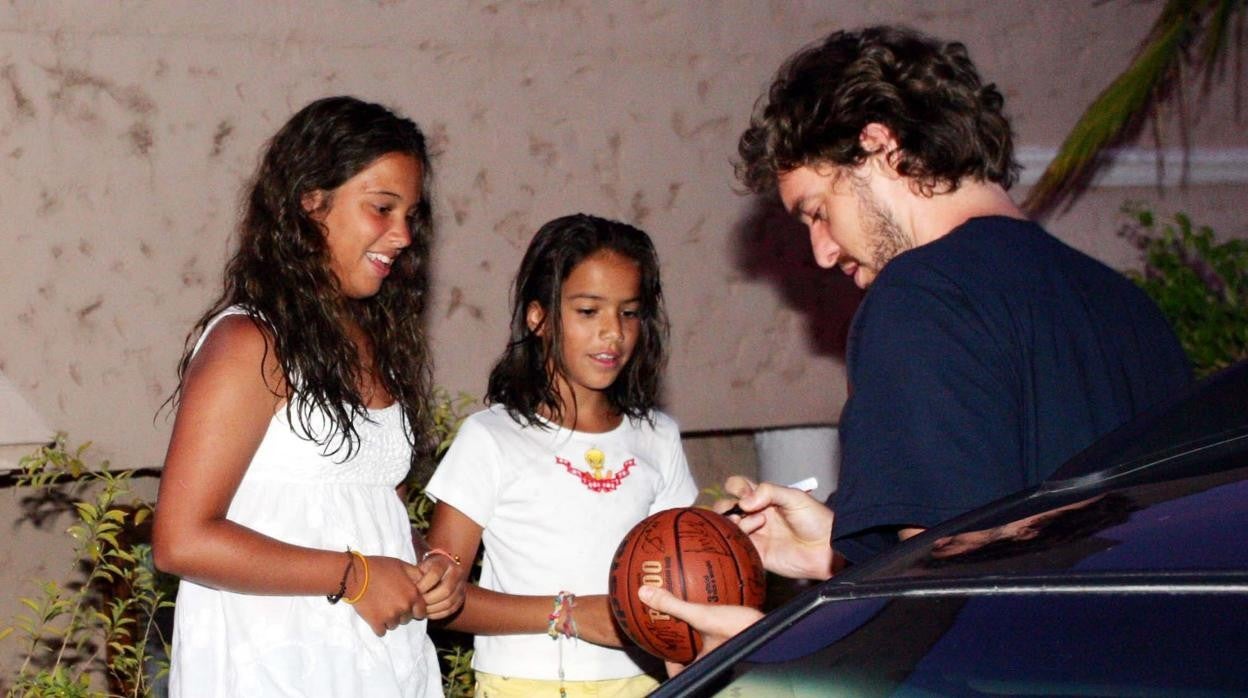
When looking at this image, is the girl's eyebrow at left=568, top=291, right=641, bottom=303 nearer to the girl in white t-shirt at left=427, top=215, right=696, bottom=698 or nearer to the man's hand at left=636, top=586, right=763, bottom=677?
the girl in white t-shirt at left=427, top=215, right=696, bottom=698

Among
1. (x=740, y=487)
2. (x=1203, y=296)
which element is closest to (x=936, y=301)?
(x=740, y=487)

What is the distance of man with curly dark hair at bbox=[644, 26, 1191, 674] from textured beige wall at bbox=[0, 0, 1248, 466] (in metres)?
2.53

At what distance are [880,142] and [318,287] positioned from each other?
1.31m

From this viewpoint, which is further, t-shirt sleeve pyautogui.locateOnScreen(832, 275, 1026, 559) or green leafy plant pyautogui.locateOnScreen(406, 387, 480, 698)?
green leafy plant pyautogui.locateOnScreen(406, 387, 480, 698)

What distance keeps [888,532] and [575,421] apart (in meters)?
1.66

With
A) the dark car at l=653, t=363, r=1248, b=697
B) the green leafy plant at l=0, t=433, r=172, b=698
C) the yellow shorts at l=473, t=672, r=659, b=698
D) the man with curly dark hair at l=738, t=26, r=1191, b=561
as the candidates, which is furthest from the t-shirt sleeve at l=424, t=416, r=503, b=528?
the dark car at l=653, t=363, r=1248, b=697

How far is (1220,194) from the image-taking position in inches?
293

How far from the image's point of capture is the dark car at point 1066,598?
1.54 m

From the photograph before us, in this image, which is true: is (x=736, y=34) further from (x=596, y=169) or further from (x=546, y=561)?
(x=546, y=561)

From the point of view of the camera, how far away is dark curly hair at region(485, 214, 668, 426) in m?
4.01

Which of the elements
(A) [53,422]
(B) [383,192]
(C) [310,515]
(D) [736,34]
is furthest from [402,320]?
(D) [736,34]

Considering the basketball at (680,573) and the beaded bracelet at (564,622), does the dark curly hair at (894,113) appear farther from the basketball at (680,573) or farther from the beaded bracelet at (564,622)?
the beaded bracelet at (564,622)

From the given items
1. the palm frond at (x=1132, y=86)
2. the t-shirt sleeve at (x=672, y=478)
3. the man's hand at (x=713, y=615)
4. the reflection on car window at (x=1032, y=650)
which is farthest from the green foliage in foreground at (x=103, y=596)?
the reflection on car window at (x=1032, y=650)

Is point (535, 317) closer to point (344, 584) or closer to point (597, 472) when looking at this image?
point (597, 472)
